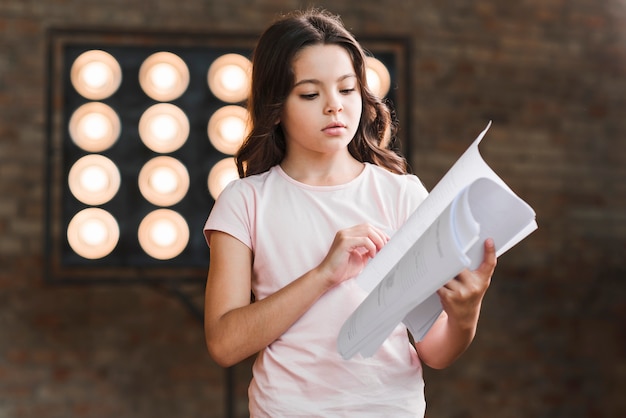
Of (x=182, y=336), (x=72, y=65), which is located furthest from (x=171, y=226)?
(x=182, y=336)

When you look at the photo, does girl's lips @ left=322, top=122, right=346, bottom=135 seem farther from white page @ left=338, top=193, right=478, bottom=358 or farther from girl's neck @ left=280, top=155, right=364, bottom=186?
white page @ left=338, top=193, right=478, bottom=358

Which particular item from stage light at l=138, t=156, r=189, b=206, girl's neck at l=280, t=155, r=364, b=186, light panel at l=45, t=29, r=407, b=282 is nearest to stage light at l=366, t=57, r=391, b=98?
light panel at l=45, t=29, r=407, b=282

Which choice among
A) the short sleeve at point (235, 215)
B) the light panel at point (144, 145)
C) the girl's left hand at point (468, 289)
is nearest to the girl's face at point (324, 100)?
the short sleeve at point (235, 215)

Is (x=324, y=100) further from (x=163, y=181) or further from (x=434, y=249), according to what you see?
(x=163, y=181)

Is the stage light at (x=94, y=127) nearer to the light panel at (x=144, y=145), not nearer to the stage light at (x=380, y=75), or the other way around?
the light panel at (x=144, y=145)

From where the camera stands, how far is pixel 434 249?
31.5 inches

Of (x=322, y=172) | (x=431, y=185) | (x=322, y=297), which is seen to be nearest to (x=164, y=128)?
(x=431, y=185)

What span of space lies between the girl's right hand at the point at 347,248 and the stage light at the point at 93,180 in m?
1.70

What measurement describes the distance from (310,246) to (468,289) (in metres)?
0.24

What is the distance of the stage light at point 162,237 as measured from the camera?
255cm

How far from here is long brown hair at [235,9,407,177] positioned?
3.67 ft

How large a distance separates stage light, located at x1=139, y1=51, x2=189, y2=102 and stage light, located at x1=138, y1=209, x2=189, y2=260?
15.4 inches

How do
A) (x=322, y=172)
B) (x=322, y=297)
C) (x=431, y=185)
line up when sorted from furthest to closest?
(x=431, y=185) → (x=322, y=172) → (x=322, y=297)

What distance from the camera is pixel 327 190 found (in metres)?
1.12
